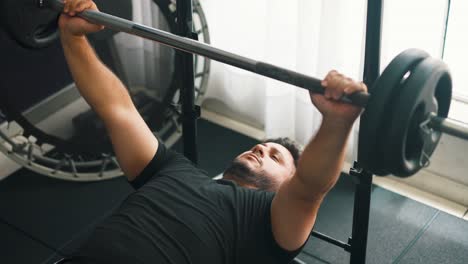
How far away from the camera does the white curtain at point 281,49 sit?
2.78 metres

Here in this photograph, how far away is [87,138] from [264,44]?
91 centimetres

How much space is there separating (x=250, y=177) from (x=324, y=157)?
0.58 meters

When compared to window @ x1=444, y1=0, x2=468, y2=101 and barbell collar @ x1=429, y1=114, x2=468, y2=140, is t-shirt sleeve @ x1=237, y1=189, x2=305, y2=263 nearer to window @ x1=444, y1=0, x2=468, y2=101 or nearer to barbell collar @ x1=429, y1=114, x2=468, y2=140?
barbell collar @ x1=429, y1=114, x2=468, y2=140

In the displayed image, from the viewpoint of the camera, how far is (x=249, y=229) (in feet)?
6.47

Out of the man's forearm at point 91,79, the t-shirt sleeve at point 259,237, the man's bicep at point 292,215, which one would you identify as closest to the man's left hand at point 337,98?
the man's bicep at point 292,215

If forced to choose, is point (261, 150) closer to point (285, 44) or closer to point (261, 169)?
point (261, 169)

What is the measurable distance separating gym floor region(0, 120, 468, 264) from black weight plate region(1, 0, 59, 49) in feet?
3.19

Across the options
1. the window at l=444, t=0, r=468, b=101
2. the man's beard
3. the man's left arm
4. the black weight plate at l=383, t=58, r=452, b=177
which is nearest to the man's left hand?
the man's left arm

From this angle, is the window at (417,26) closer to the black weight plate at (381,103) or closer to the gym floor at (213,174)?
the gym floor at (213,174)

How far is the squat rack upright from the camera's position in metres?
1.83

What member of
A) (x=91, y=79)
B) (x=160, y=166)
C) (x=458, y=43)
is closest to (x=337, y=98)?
(x=160, y=166)

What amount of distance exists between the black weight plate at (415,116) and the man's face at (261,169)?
0.68m

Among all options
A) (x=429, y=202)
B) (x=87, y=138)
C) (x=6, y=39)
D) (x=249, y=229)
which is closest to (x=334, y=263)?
(x=429, y=202)

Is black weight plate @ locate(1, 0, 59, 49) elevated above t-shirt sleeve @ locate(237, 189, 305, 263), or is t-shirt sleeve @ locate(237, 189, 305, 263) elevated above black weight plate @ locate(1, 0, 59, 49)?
black weight plate @ locate(1, 0, 59, 49)
